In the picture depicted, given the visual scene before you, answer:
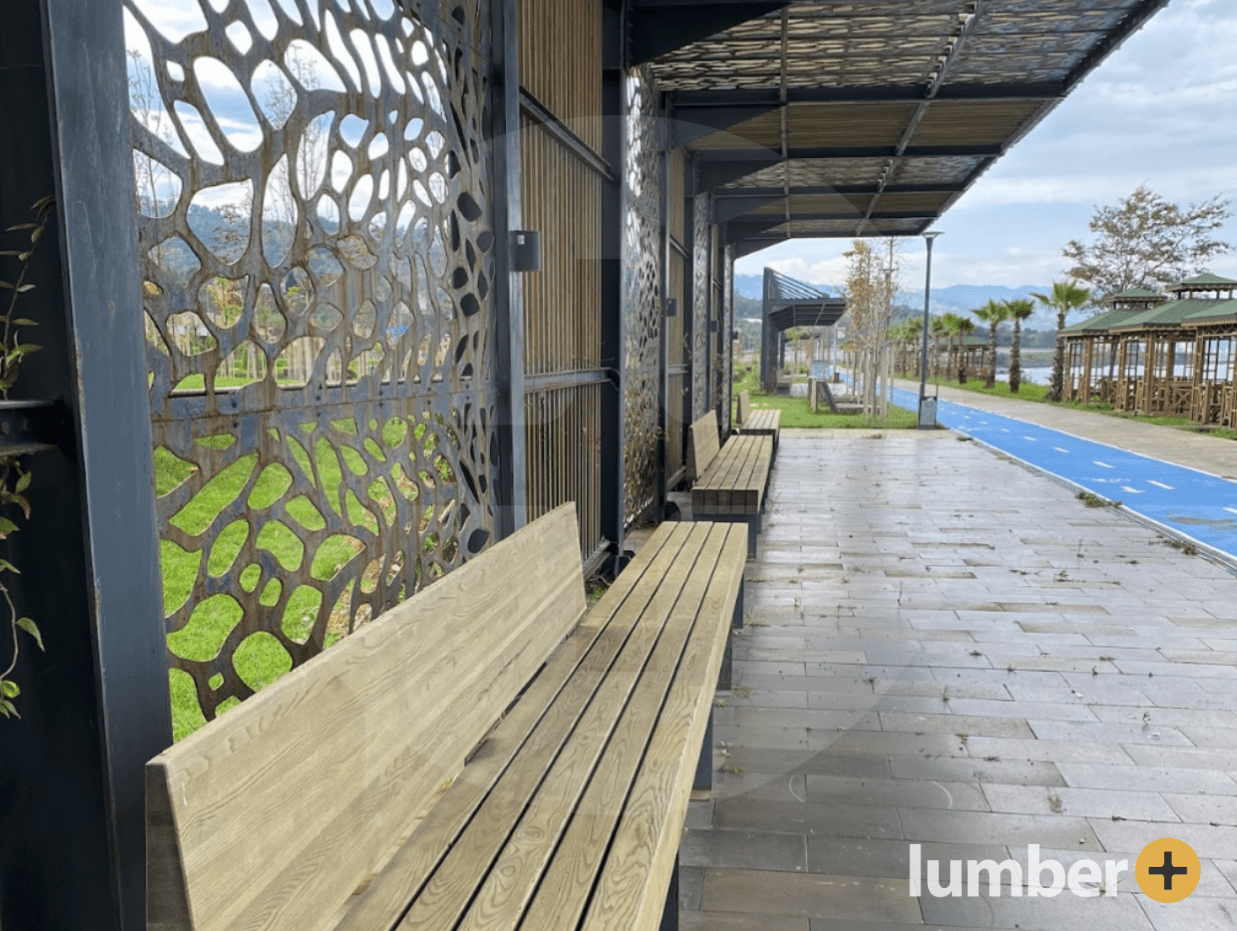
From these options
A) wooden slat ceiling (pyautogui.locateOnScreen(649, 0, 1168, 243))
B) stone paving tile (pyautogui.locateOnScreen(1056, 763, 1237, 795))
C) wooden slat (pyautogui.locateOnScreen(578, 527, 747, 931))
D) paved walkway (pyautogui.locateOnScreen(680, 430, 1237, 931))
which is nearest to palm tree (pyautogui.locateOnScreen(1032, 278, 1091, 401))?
wooden slat ceiling (pyautogui.locateOnScreen(649, 0, 1168, 243))

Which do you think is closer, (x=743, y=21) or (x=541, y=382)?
(x=541, y=382)

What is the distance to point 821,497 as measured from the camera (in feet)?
33.9

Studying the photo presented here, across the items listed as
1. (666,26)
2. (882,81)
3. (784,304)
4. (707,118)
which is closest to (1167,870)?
(666,26)

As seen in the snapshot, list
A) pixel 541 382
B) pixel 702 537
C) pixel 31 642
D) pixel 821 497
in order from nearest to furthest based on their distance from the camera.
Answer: pixel 31 642
pixel 541 382
pixel 702 537
pixel 821 497

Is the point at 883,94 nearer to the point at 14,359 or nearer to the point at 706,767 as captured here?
the point at 706,767

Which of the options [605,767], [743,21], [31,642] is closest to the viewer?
[31,642]

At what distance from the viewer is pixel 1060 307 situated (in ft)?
129

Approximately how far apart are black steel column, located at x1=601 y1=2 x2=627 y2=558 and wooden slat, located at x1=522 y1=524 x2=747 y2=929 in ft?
8.39

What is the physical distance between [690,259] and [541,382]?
6.76 metres

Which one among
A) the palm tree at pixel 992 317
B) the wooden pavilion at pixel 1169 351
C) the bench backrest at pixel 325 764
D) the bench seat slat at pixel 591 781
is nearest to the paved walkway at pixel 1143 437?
the wooden pavilion at pixel 1169 351

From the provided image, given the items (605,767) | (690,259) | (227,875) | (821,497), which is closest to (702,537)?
(605,767)

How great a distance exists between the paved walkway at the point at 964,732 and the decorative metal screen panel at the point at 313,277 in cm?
142

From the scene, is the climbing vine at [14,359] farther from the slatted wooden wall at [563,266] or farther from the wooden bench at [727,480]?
Result: the wooden bench at [727,480]

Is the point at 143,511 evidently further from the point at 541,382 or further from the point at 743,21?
the point at 743,21
